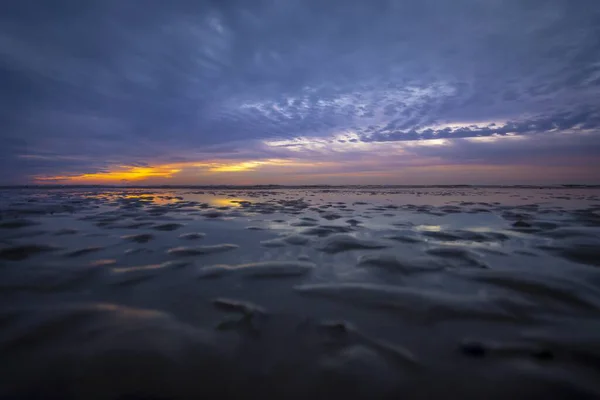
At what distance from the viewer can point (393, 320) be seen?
8.68ft

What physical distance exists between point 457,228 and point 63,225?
11.5 metres

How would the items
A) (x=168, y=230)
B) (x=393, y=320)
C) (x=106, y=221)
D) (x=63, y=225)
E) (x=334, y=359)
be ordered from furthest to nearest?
(x=106, y=221)
(x=63, y=225)
(x=168, y=230)
(x=393, y=320)
(x=334, y=359)

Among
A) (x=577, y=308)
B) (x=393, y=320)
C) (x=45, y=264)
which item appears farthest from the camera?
(x=45, y=264)

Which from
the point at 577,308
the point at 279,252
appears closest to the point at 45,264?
the point at 279,252

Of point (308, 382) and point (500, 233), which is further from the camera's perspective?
point (500, 233)

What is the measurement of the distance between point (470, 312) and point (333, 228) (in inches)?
191

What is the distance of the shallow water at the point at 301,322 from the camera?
1.83 meters

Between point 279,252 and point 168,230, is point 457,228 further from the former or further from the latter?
point 168,230

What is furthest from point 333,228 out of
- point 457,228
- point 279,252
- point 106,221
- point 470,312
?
point 106,221

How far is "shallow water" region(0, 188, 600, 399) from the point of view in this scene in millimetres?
1831

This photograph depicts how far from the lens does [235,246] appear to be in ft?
18.6

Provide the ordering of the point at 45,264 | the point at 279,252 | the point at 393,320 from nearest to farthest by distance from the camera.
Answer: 1. the point at 393,320
2. the point at 45,264
3. the point at 279,252

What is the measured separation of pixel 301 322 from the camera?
2.61 m

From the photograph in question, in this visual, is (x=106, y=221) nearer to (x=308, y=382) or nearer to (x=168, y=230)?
(x=168, y=230)
